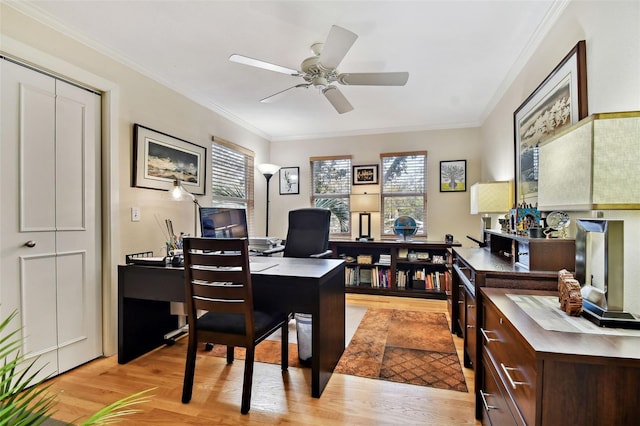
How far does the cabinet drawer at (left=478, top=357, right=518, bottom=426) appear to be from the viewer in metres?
1.29

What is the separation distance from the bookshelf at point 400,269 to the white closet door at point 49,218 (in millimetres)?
2942

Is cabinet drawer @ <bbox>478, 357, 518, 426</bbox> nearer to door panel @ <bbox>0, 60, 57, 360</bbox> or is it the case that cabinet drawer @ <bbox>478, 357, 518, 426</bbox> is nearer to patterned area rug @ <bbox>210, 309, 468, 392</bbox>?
patterned area rug @ <bbox>210, 309, 468, 392</bbox>

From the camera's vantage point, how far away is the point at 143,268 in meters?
2.38

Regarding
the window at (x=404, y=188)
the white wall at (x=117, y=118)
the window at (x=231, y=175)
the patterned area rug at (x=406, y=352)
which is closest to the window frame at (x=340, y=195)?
the window at (x=404, y=188)

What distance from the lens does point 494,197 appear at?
9.78 feet

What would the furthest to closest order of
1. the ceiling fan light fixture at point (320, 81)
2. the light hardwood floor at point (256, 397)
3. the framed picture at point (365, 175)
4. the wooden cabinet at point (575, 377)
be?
the framed picture at point (365, 175), the ceiling fan light fixture at point (320, 81), the light hardwood floor at point (256, 397), the wooden cabinet at point (575, 377)

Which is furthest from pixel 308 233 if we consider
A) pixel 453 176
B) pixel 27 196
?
pixel 453 176

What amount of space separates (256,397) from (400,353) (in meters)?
1.21

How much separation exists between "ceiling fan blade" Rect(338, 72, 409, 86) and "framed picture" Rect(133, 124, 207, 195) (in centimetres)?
176

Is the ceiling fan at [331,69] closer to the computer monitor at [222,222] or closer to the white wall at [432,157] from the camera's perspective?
the computer monitor at [222,222]

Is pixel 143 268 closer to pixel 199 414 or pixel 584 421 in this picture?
pixel 199 414

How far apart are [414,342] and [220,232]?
1983 mm

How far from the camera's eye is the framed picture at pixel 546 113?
1762 millimetres

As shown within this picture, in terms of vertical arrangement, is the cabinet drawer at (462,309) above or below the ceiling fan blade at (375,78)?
below
